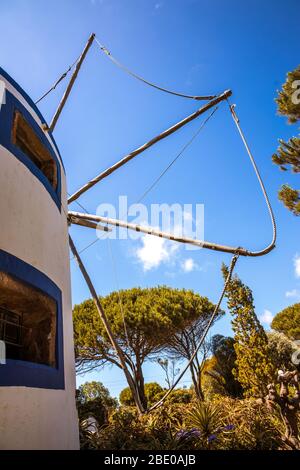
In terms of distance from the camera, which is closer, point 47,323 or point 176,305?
point 47,323

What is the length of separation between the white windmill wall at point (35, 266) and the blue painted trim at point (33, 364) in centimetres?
7

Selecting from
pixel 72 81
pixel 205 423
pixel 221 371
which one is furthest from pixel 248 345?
pixel 72 81

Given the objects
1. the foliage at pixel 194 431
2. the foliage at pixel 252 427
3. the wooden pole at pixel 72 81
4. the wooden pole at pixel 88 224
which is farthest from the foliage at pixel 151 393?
the wooden pole at pixel 72 81

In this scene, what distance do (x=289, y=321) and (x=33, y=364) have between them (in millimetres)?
26696

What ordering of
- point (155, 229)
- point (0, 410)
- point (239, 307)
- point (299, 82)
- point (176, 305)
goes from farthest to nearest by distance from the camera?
point (176, 305)
point (239, 307)
point (299, 82)
point (155, 229)
point (0, 410)

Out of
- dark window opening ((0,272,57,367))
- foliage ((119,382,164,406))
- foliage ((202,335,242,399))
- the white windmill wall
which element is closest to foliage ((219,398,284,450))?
the white windmill wall

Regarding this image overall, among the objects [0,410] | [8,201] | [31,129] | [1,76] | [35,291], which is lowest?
[0,410]

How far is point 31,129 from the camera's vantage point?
19.3ft

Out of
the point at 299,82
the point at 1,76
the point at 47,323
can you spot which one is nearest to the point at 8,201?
the point at 47,323

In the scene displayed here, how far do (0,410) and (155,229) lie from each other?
431 cm

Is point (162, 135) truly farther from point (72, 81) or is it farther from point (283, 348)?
point (283, 348)

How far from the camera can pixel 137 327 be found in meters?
18.7

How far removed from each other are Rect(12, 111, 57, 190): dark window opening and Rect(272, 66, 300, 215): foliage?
8.47 m
